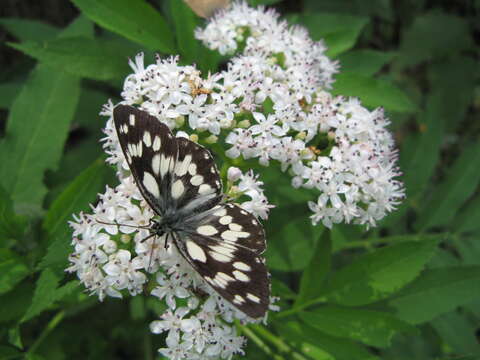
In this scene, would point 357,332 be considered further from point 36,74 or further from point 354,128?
point 36,74

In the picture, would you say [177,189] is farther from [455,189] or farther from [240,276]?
[455,189]

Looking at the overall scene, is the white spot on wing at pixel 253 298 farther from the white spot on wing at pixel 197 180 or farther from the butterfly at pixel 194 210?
the white spot on wing at pixel 197 180

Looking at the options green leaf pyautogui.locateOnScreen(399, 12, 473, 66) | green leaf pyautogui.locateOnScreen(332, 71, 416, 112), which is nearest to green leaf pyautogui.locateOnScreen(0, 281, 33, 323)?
green leaf pyautogui.locateOnScreen(332, 71, 416, 112)

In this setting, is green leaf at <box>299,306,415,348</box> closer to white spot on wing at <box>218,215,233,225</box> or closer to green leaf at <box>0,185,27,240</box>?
white spot on wing at <box>218,215,233,225</box>

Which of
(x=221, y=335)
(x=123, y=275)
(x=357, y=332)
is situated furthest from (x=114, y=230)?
(x=357, y=332)

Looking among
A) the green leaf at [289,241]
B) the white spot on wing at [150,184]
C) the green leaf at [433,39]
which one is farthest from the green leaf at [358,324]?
the green leaf at [433,39]

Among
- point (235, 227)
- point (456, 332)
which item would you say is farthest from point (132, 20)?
point (456, 332)
